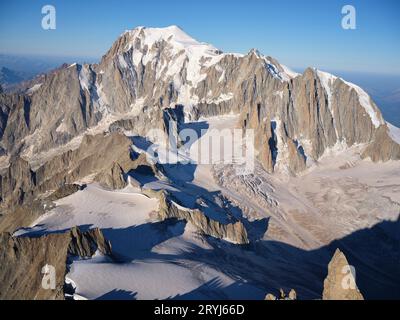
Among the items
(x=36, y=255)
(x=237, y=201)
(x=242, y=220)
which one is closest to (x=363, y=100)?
(x=237, y=201)

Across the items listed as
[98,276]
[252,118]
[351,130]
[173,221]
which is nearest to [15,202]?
[173,221]

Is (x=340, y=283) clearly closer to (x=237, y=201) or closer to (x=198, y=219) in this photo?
(x=198, y=219)

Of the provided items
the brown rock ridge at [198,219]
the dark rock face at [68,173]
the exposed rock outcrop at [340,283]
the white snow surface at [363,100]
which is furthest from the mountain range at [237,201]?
the exposed rock outcrop at [340,283]

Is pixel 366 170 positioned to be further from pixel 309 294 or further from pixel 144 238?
pixel 144 238

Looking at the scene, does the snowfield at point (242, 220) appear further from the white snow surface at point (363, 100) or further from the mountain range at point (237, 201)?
the white snow surface at point (363, 100)

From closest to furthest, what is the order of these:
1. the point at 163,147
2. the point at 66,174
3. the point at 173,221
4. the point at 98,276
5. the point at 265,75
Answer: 1. the point at 98,276
2. the point at 173,221
3. the point at 66,174
4. the point at 163,147
5. the point at 265,75

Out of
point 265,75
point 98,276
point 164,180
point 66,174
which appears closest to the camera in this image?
point 98,276

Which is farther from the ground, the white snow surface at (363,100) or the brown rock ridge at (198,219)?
the white snow surface at (363,100)

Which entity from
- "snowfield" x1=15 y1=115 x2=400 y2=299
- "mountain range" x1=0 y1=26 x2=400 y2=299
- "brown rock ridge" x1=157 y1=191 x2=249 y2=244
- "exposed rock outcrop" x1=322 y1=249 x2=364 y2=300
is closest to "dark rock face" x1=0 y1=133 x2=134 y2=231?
"mountain range" x1=0 y1=26 x2=400 y2=299
